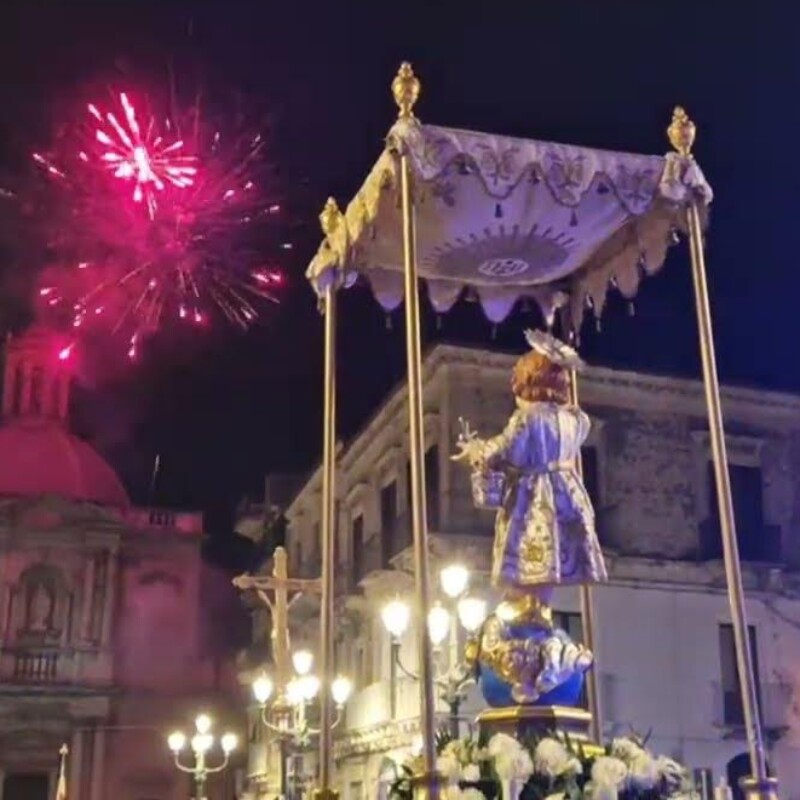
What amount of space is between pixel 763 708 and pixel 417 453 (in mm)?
17011

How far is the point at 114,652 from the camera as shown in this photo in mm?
28656

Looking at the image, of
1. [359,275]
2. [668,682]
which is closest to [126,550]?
[668,682]

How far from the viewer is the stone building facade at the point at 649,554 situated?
20156 mm

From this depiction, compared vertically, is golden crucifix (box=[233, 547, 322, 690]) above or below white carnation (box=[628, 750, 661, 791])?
above

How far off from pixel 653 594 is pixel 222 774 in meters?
14.5

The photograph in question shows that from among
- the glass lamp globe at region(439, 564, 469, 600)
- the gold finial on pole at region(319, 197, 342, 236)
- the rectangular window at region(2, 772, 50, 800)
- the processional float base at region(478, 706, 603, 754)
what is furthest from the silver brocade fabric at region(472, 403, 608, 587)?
the rectangular window at region(2, 772, 50, 800)

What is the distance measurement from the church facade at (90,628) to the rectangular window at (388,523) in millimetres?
8316

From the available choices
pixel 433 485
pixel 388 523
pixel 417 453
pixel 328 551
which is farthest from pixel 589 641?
pixel 388 523

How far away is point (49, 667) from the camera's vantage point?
91.5ft

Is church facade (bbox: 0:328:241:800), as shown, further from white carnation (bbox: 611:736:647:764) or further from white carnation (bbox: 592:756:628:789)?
white carnation (bbox: 592:756:628:789)

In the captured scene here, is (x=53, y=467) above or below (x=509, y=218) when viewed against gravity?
above

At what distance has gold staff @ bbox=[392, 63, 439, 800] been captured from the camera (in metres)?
5.23

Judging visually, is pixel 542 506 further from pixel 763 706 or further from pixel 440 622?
pixel 763 706

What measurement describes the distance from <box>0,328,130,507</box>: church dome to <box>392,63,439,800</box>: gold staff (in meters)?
23.3
